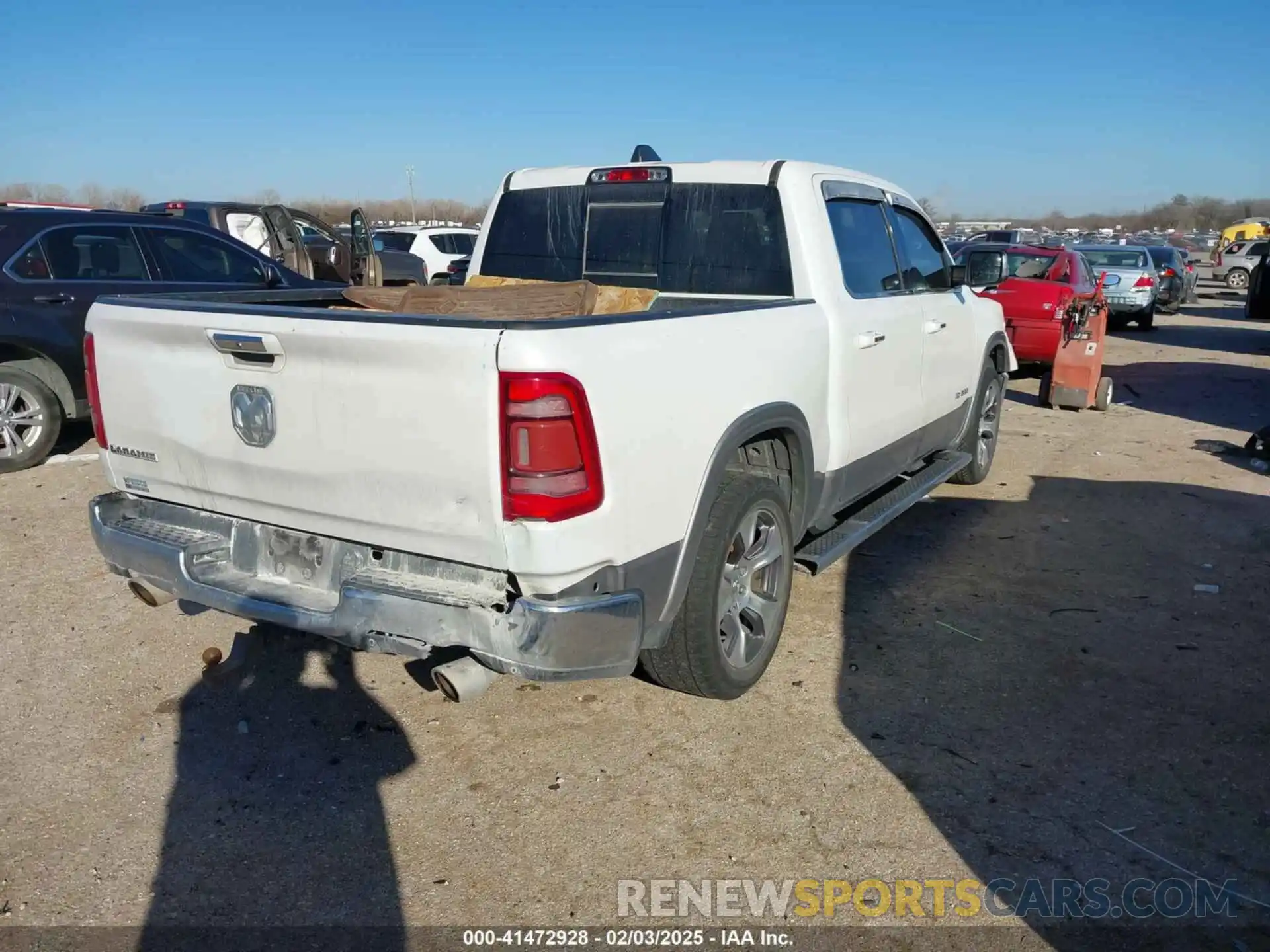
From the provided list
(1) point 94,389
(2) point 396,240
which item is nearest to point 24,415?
(1) point 94,389

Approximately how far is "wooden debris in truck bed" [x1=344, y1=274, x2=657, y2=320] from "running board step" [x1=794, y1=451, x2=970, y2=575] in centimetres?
133

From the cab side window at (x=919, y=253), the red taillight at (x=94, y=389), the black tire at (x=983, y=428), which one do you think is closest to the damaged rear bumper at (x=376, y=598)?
the red taillight at (x=94, y=389)

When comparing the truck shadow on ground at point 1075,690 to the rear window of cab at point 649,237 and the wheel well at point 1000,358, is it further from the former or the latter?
the rear window of cab at point 649,237

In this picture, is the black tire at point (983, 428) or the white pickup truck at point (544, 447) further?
the black tire at point (983, 428)

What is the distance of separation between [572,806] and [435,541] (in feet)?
Answer: 3.38

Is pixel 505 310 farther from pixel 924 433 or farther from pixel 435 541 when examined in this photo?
pixel 924 433

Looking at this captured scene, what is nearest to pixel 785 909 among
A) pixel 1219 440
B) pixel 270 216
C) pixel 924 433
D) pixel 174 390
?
pixel 174 390

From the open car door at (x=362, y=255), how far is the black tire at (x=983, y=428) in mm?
7570

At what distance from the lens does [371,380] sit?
2838 mm

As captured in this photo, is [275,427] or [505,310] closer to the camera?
[275,427]

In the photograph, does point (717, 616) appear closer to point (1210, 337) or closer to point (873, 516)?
point (873, 516)

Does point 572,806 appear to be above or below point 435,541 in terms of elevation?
below

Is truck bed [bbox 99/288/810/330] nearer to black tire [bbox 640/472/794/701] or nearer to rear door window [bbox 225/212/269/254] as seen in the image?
black tire [bbox 640/472/794/701]

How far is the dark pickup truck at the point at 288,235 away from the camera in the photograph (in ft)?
39.3
